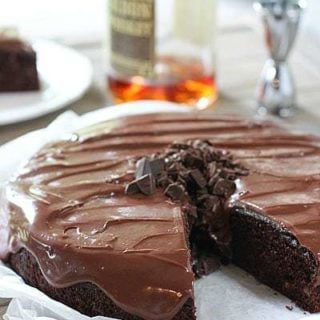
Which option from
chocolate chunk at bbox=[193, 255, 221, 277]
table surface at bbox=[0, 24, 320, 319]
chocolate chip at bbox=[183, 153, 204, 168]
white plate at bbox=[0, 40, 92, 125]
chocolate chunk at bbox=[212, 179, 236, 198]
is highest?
chocolate chip at bbox=[183, 153, 204, 168]

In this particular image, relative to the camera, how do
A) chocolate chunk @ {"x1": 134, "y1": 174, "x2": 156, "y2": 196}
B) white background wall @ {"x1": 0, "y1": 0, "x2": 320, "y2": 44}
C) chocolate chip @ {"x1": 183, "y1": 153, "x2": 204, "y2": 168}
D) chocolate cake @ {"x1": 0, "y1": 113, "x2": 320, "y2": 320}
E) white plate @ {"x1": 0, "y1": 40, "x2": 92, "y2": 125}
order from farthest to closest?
1. white background wall @ {"x1": 0, "y1": 0, "x2": 320, "y2": 44}
2. white plate @ {"x1": 0, "y1": 40, "x2": 92, "y2": 125}
3. chocolate chip @ {"x1": 183, "y1": 153, "x2": 204, "y2": 168}
4. chocolate chunk @ {"x1": 134, "y1": 174, "x2": 156, "y2": 196}
5. chocolate cake @ {"x1": 0, "y1": 113, "x2": 320, "y2": 320}

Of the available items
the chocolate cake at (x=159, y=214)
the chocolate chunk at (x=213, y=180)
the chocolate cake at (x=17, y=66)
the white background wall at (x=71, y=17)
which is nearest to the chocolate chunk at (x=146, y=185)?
the chocolate cake at (x=159, y=214)

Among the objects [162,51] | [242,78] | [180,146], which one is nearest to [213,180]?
[180,146]

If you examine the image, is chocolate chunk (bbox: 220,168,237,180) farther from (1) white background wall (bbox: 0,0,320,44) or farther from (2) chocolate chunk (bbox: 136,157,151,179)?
(1) white background wall (bbox: 0,0,320,44)

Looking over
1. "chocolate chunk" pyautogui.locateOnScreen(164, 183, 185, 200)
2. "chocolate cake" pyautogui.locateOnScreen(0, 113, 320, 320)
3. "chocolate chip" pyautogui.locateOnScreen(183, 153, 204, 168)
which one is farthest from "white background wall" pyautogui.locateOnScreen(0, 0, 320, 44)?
"chocolate chunk" pyautogui.locateOnScreen(164, 183, 185, 200)

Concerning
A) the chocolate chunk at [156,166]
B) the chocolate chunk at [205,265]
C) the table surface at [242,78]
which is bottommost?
the chocolate chunk at [205,265]

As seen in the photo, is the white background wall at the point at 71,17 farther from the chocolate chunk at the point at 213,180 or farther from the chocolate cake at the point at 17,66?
the chocolate chunk at the point at 213,180

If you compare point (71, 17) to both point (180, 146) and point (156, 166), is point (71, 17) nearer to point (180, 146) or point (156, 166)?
point (180, 146)
